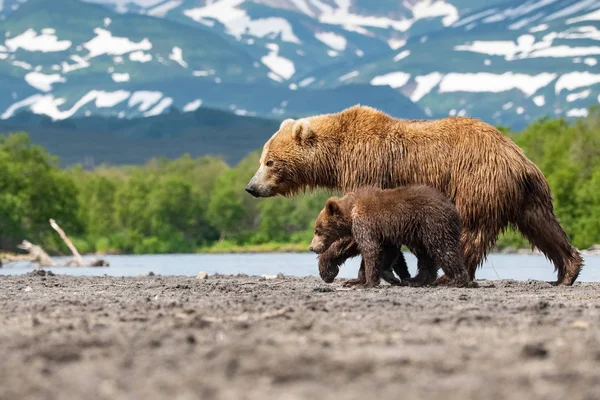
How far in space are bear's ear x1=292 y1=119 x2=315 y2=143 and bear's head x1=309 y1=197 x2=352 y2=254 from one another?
3.30 feet

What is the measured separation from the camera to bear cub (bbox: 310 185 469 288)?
502 inches

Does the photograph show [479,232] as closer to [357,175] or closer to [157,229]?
[357,175]

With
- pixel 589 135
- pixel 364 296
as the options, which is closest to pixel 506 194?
pixel 364 296

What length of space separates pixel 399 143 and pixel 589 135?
6518cm

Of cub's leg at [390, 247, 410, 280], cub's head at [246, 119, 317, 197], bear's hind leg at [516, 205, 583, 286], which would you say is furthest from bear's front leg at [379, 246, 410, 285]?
cub's head at [246, 119, 317, 197]

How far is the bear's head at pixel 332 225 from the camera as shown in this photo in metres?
13.5

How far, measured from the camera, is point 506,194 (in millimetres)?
13398

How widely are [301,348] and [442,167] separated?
7.01 metres

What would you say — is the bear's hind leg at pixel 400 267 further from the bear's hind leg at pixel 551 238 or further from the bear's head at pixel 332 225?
the bear's hind leg at pixel 551 238

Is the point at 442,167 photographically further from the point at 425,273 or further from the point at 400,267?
the point at 400,267

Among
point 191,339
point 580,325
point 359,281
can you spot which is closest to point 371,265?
point 359,281

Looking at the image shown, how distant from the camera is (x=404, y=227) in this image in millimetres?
12844

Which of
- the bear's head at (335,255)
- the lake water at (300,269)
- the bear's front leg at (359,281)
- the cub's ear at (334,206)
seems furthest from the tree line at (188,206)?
the cub's ear at (334,206)

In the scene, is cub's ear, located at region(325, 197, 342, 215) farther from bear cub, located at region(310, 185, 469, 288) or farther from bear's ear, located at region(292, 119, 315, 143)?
bear's ear, located at region(292, 119, 315, 143)
